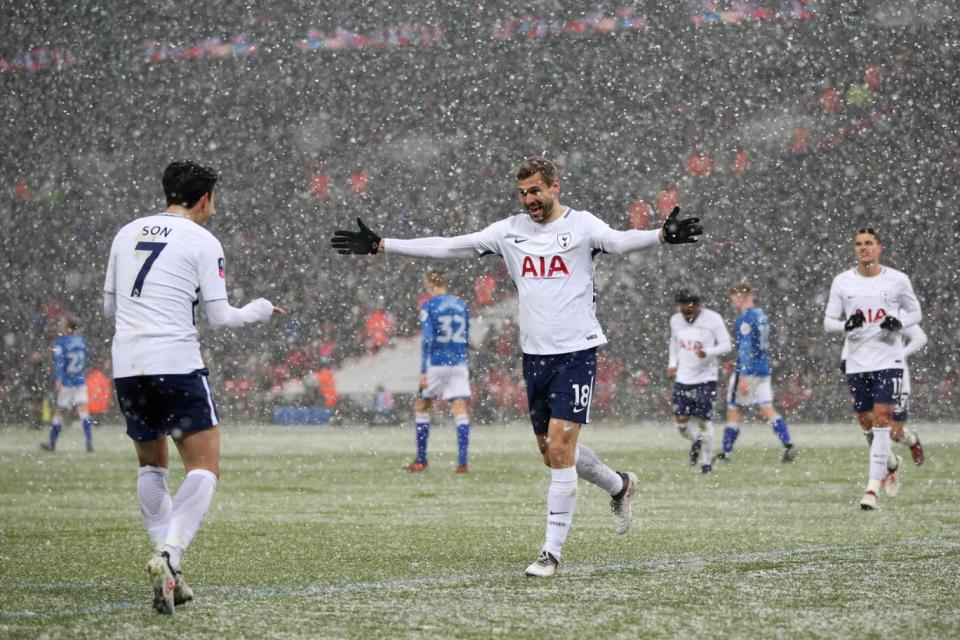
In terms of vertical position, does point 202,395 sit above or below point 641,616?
above

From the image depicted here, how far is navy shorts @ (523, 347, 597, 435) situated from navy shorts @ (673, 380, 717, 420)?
317 inches

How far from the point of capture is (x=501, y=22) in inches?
1251

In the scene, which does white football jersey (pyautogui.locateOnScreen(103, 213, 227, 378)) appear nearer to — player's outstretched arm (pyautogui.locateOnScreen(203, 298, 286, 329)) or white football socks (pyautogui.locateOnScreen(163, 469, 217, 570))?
player's outstretched arm (pyautogui.locateOnScreen(203, 298, 286, 329))

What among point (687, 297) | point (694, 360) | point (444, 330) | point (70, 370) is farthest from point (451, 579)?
point (70, 370)

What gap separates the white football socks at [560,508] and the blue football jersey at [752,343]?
9.30 m

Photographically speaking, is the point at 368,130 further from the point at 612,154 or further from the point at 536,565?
the point at 536,565

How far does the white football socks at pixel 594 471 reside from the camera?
6.76 meters

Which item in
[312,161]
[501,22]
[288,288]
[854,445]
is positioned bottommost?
[854,445]

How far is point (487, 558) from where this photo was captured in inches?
272

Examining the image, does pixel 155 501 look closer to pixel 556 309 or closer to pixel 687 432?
pixel 556 309

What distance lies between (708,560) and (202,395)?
2603 mm

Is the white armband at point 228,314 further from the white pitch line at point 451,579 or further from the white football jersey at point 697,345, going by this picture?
the white football jersey at point 697,345

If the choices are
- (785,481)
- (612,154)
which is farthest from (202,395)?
(612,154)

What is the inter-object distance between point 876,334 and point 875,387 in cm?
36
